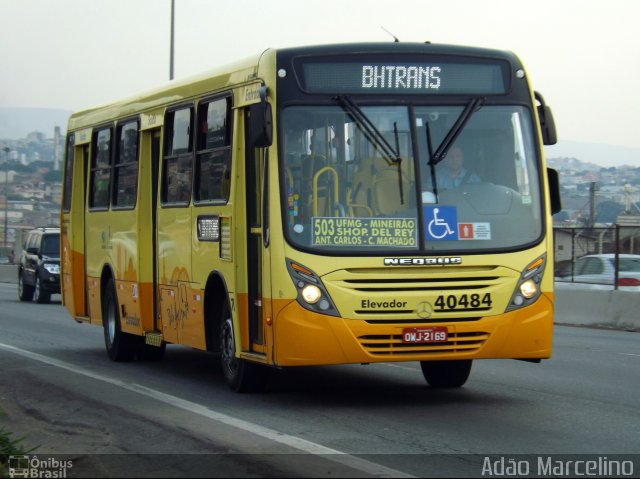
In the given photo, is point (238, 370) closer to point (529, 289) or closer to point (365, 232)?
point (365, 232)

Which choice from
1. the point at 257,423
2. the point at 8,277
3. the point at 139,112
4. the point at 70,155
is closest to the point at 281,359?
the point at 257,423

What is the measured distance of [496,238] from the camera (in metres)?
11.3

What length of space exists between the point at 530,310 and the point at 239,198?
2.78 m

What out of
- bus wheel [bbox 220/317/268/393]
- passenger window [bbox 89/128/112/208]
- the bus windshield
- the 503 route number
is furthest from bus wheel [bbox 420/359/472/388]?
passenger window [bbox 89/128/112/208]

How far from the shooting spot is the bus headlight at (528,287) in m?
11.2

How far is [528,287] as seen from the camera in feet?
37.0

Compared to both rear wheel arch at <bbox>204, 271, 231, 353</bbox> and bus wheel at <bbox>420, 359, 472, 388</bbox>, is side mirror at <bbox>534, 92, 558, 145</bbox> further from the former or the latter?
rear wheel arch at <bbox>204, 271, 231, 353</bbox>

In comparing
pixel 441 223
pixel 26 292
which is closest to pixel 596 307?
pixel 441 223

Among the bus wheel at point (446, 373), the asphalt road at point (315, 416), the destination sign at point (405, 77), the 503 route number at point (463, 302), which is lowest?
the asphalt road at point (315, 416)

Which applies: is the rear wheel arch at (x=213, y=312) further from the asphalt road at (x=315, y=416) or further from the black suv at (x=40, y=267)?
the black suv at (x=40, y=267)

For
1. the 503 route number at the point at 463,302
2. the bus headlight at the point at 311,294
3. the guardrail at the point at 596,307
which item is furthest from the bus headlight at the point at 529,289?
the guardrail at the point at 596,307

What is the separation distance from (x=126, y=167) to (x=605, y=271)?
11579mm

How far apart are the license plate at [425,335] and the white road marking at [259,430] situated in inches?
60.9

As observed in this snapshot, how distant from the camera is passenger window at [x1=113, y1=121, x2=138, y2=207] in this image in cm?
1573
